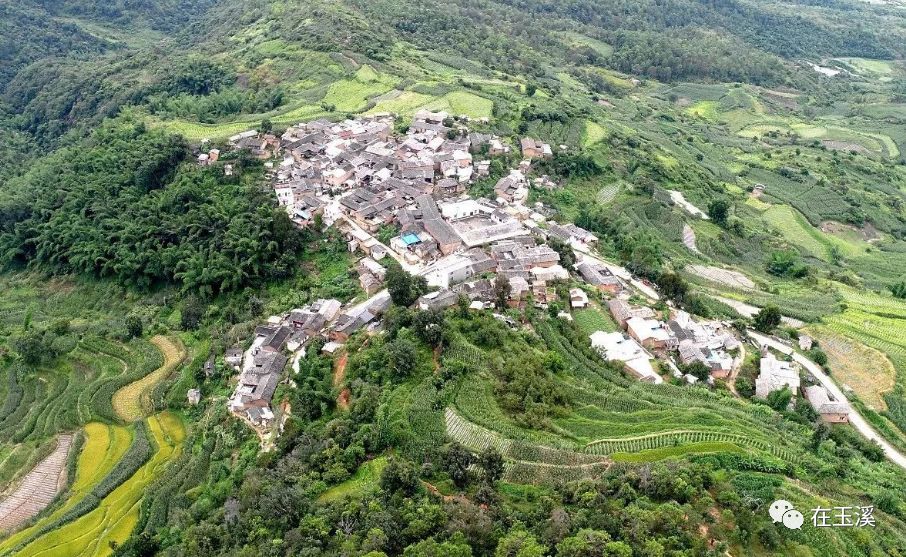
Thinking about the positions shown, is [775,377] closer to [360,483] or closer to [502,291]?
[502,291]

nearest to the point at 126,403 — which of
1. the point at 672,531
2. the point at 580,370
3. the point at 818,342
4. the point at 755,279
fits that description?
the point at 580,370

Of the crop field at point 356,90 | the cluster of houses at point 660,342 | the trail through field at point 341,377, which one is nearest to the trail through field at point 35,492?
the trail through field at point 341,377

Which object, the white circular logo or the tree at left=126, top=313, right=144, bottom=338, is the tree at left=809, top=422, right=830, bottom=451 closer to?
the white circular logo

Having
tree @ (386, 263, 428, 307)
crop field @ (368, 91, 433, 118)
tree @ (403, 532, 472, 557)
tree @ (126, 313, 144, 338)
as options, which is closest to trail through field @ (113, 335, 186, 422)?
tree @ (126, 313, 144, 338)

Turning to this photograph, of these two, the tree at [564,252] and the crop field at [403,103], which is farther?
the crop field at [403,103]

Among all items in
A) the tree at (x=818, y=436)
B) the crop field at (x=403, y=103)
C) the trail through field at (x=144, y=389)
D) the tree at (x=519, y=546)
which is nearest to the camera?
the tree at (x=519, y=546)

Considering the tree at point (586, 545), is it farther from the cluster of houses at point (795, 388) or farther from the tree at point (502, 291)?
the cluster of houses at point (795, 388)

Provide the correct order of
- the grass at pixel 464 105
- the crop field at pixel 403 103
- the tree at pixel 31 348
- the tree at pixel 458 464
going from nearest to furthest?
the tree at pixel 458 464, the tree at pixel 31 348, the crop field at pixel 403 103, the grass at pixel 464 105
